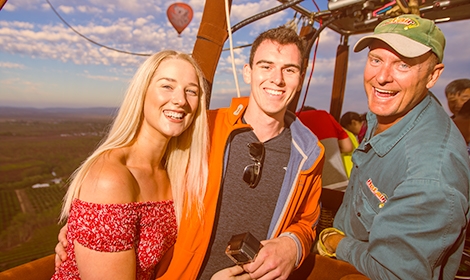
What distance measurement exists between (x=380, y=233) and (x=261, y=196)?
21.3 inches

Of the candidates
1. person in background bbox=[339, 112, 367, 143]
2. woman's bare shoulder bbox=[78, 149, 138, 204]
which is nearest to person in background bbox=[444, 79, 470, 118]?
person in background bbox=[339, 112, 367, 143]

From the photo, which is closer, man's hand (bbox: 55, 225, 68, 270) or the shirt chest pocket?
man's hand (bbox: 55, 225, 68, 270)

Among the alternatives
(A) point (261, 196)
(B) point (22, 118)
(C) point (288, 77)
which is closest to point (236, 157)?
(A) point (261, 196)

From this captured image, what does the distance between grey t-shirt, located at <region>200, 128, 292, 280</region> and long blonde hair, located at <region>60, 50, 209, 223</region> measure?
0.44 ft

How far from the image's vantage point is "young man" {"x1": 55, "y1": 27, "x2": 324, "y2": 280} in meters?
1.26

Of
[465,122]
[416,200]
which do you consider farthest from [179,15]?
[416,200]

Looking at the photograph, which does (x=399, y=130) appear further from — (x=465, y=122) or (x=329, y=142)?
(x=465, y=122)

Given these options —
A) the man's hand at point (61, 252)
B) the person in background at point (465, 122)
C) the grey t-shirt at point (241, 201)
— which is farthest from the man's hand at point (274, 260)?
the person in background at point (465, 122)

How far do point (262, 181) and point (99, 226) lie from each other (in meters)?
0.77

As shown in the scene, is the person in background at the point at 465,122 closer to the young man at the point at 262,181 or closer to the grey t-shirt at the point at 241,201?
the young man at the point at 262,181

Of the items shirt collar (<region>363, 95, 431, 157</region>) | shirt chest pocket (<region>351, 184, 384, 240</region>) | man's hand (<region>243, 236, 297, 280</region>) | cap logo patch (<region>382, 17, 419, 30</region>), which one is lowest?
man's hand (<region>243, 236, 297, 280</region>)

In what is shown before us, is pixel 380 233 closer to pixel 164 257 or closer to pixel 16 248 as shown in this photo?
pixel 164 257

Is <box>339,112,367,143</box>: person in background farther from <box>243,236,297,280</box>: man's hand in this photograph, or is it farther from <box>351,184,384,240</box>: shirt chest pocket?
<box>243,236,297,280</box>: man's hand

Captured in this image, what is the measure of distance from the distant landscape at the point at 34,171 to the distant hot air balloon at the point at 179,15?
17.0 metres
